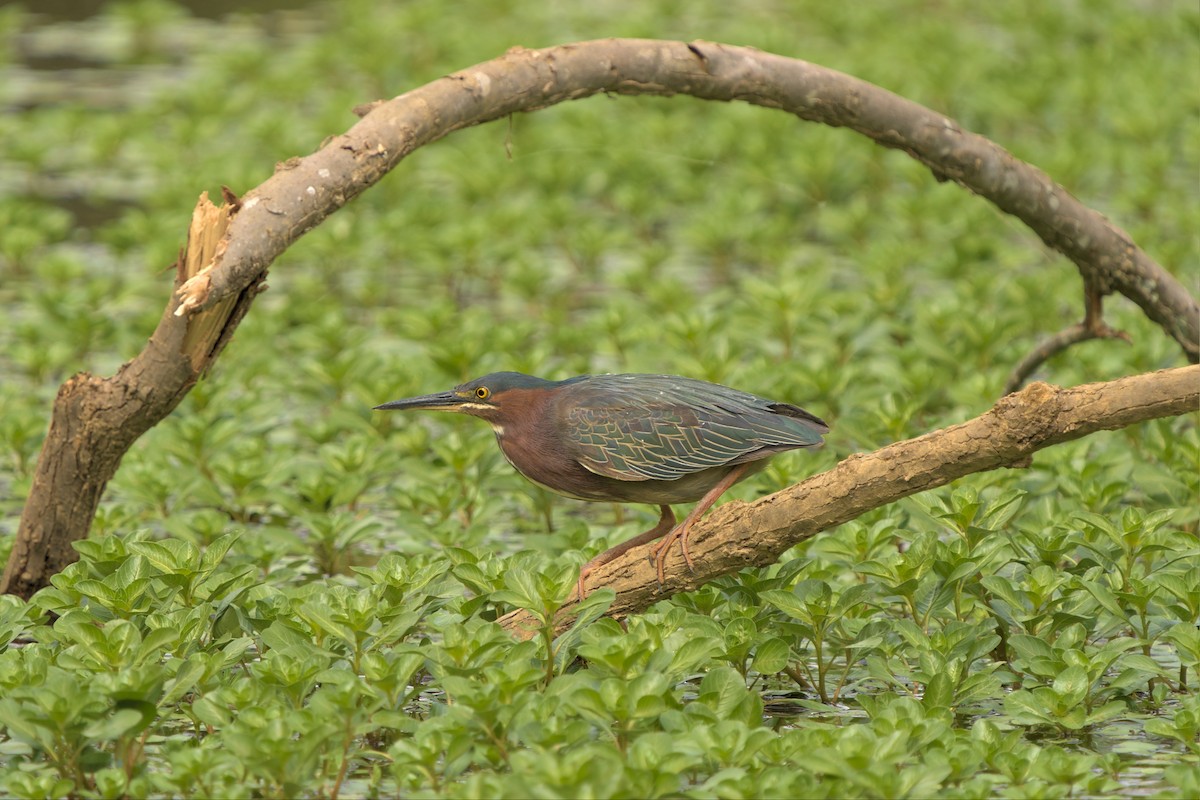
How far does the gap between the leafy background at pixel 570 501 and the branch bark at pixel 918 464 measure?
8.7 inches

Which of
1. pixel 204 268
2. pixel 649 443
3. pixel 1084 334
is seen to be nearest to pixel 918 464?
pixel 649 443

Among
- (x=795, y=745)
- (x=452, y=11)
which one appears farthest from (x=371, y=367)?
(x=452, y=11)

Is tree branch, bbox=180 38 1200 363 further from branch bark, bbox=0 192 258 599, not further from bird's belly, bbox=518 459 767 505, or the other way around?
bird's belly, bbox=518 459 767 505

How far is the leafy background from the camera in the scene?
4.09m

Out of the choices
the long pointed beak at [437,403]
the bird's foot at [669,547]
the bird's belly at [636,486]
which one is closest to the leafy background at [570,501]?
the bird's foot at [669,547]

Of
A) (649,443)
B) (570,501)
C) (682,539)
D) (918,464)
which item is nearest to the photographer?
(918,464)

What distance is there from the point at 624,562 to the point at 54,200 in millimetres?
7484

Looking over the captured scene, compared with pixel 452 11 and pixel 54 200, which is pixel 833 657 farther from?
pixel 452 11

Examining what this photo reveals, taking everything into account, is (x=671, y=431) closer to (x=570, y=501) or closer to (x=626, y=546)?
(x=626, y=546)

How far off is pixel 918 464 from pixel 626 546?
3.36 feet

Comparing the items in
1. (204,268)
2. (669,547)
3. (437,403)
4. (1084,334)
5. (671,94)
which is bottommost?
(669,547)

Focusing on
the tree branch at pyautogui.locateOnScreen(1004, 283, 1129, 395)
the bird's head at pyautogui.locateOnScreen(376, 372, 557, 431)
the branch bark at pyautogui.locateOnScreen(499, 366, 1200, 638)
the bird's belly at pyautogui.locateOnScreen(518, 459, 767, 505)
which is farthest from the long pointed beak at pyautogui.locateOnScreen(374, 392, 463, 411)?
the tree branch at pyautogui.locateOnScreen(1004, 283, 1129, 395)

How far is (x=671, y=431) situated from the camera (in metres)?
4.83

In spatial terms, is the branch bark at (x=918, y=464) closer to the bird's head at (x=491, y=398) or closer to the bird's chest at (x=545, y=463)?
the bird's chest at (x=545, y=463)
